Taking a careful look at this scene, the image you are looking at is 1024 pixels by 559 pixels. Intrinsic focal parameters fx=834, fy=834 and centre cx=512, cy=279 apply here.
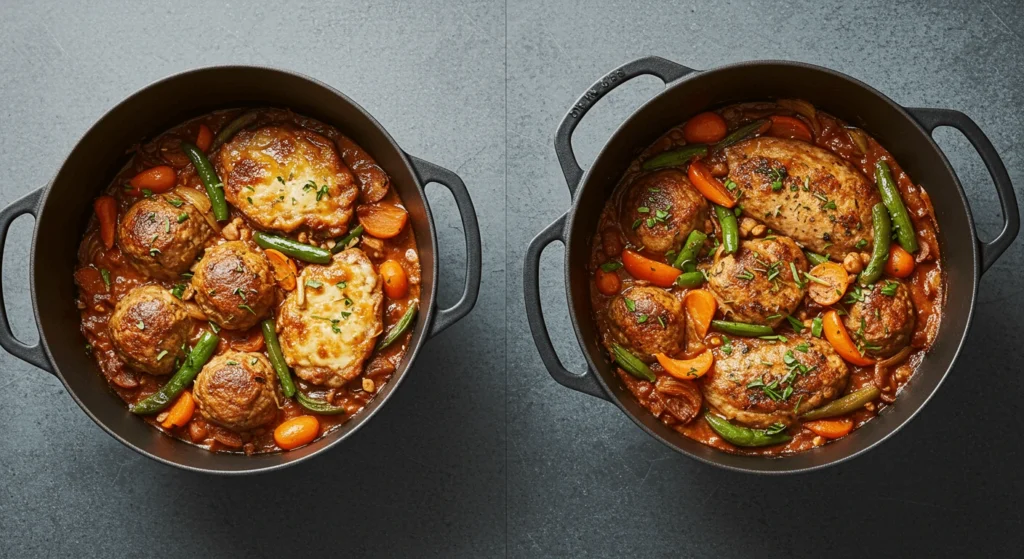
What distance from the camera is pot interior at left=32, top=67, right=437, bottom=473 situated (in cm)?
325

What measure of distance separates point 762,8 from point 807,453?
Result: 2.02 metres

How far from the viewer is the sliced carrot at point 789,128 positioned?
361 centimetres

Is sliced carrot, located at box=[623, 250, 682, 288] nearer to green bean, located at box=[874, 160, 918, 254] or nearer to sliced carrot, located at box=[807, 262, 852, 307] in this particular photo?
sliced carrot, located at box=[807, 262, 852, 307]

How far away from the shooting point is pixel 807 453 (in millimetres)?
3477

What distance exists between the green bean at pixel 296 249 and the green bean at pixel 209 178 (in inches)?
7.9

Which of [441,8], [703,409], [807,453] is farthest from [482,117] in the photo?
[807,453]

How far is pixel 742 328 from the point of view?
11.3 feet

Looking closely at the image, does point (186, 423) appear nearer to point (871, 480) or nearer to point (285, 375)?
point (285, 375)

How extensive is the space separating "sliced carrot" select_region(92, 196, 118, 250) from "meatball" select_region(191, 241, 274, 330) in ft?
1.66

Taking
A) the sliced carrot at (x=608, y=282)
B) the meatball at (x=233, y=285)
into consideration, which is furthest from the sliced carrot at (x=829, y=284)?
the meatball at (x=233, y=285)

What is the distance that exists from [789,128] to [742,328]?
2.99 ft

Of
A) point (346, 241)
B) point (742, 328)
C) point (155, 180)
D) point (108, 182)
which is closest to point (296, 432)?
point (346, 241)

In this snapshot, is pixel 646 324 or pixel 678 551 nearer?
pixel 646 324

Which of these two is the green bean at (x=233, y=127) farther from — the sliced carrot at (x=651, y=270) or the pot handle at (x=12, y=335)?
the sliced carrot at (x=651, y=270)
